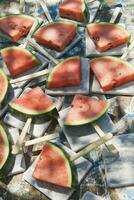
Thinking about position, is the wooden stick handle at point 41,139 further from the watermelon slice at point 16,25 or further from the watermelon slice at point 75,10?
the watermelon slice at point 75,10

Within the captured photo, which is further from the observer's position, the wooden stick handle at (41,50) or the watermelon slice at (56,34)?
the watermelon slice at (56,34)

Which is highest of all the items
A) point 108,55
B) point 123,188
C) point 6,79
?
point 6,79

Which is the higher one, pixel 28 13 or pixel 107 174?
pixel 28 13

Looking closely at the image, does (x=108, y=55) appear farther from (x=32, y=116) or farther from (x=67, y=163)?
(x=67, y=163)

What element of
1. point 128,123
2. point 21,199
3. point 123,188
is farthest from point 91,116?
point 21,199

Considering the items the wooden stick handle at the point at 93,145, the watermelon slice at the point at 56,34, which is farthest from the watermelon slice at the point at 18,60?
the wooden stick handle at the point at 93,145

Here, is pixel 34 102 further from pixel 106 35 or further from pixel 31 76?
pixel 106 35

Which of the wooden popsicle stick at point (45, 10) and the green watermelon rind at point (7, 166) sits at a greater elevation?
the wooden popsicle stick at point (45, 10)
